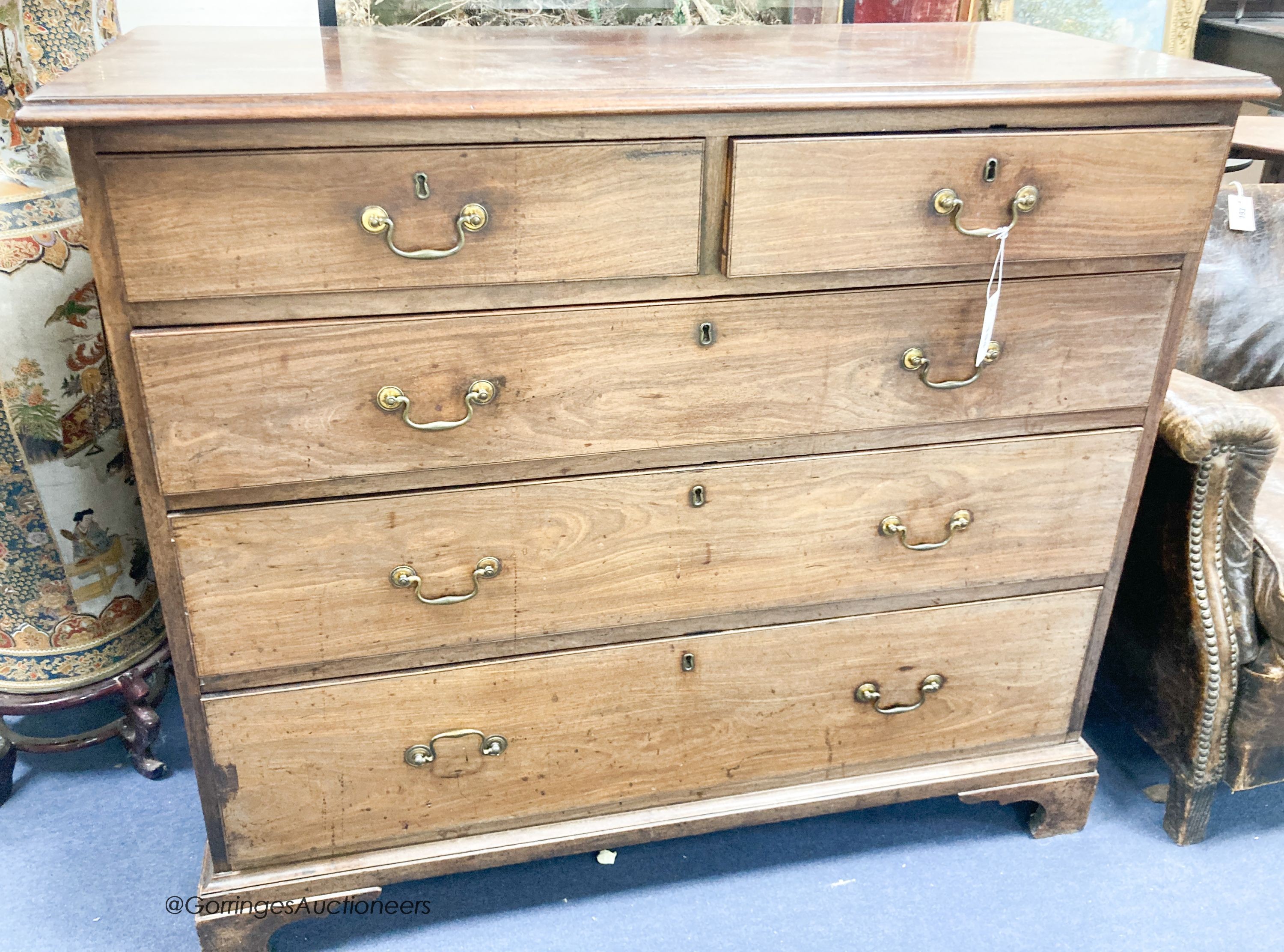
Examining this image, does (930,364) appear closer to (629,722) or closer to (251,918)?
(629,722)

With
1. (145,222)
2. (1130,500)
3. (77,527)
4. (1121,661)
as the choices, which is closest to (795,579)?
(1130,500)

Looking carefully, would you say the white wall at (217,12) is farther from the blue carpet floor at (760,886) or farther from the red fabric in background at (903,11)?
the blue carpet floor at (760,886)

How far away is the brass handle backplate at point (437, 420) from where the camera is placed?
3.92ft

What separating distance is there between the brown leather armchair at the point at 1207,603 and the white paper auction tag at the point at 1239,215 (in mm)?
15

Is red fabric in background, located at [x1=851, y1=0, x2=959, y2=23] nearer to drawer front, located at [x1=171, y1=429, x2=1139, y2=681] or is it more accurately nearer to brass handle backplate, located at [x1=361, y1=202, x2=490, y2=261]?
drawer front, located at [x1=171, y1=429, x2=1139, y2=681]

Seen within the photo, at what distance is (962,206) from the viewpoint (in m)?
1.25

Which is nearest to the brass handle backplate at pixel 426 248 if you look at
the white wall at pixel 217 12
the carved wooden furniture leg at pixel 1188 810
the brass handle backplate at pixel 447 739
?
the brass handle backplate at pixel 447 739

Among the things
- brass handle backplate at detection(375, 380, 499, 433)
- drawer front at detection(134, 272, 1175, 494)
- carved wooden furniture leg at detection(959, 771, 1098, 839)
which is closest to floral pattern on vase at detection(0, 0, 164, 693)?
drawer front at detection(134, 272, 1175, 494)

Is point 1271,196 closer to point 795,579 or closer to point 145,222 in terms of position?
point 795,579

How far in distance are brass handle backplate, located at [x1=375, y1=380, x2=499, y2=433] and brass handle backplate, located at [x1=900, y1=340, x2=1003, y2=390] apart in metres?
0.51

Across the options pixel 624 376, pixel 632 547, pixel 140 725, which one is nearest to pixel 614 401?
pixel 624 376

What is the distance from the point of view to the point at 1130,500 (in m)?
1.51

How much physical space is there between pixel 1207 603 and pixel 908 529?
0.50 metres

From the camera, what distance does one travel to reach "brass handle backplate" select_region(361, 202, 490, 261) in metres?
1.11
